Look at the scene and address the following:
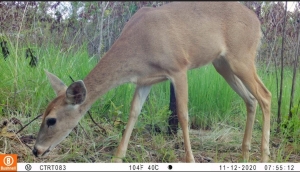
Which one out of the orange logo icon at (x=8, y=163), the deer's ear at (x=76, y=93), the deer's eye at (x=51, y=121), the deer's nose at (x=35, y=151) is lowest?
the deer's nose at (x=35, y=151)

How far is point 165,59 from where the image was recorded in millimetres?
3949

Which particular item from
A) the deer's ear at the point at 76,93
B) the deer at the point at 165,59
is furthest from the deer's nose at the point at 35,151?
the deer's ear at the point at 76,93

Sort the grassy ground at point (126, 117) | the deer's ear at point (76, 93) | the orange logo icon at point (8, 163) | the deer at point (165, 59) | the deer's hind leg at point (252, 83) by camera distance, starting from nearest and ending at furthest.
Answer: the orange logo icon at point (8, 163)
the deer's ear at point (76, 93)
the deer at point (165, 59)
the grassy ground at point (126, 117)
the deer's hind leg at point (252, 83)

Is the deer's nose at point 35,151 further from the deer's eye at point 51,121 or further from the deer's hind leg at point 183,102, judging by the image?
the deer's hind leg at point 183,102

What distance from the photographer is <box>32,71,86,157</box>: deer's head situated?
3.76 metres

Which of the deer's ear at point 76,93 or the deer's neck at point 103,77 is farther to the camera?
the deer's neck at point 103,77

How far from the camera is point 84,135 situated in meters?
4.32

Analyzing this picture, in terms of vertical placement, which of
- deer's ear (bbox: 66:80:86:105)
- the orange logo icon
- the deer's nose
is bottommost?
the deer's nose

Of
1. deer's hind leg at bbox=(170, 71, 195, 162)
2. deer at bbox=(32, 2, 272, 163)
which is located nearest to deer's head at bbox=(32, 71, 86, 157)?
deer at bbox=(32, 2, 272, 163)

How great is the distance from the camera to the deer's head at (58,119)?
3.76 meters

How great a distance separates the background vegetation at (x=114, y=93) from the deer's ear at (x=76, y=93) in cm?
47

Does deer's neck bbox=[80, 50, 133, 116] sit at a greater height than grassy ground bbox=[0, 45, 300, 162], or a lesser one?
greater

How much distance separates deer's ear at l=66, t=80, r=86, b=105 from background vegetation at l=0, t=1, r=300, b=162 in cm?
47

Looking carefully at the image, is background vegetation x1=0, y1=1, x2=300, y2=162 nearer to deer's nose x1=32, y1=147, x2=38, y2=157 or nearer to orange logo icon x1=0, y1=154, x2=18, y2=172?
deer's nose x1=32, y1=147, x2=38, y2=157
